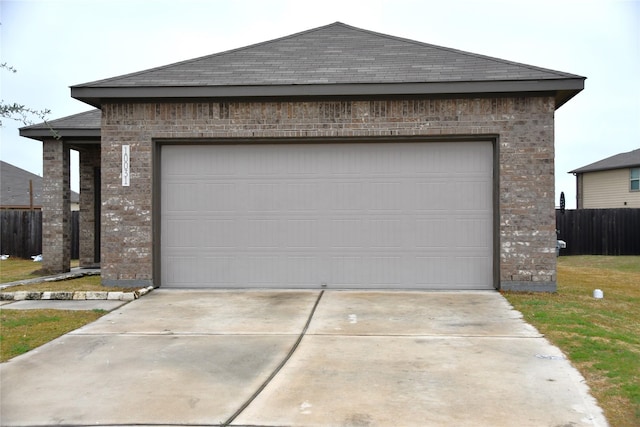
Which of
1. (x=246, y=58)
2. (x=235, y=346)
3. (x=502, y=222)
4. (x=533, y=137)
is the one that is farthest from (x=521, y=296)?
(x=246, y=58)

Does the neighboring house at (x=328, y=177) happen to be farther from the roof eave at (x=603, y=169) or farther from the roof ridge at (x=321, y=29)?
the roof eave at (x=603, y=169)

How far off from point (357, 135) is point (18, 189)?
29.8 meters

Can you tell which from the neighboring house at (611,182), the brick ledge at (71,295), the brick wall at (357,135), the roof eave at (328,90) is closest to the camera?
the brick ledge at (71,295)

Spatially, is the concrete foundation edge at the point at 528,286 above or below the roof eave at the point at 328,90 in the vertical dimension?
below

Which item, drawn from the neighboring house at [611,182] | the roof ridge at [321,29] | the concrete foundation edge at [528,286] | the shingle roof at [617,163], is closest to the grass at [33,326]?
the roof ridge at [321,29]

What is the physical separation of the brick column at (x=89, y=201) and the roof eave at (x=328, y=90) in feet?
16.5

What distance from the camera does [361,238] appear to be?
428 inches

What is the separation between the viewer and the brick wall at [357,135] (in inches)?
407

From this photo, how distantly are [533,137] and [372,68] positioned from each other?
3236 millimetres

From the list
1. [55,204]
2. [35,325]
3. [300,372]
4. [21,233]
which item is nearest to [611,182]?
[55,204]

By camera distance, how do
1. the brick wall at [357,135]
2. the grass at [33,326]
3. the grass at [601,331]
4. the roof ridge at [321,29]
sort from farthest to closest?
the roof ridge at [321,29], the brick wall at [357,135], the grass at [33,326], the grass at [601,331]

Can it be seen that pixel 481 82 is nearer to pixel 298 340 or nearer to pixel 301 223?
pixel 301 223

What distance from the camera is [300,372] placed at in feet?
18.5

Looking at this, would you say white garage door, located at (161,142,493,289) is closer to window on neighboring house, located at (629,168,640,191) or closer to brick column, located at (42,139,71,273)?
brick column, located at (42,139,71,273)
